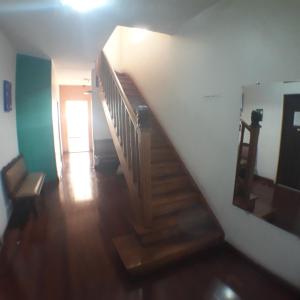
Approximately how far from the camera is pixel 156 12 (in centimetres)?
216

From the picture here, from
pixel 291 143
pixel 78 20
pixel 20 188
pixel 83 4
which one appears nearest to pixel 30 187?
pixel 20 188

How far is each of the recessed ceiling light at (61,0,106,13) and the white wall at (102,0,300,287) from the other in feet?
4.00

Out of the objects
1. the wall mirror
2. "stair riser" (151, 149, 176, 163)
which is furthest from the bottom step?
"stair riser" (151, 149, 176, 163)

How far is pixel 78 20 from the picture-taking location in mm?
2256

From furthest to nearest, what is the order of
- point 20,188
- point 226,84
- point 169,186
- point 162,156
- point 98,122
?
point 98,122 → point 162,156 → point 20,188 → point 169,186 → point 226,84

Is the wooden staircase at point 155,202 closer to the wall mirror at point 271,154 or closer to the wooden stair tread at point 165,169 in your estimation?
the wooden stair tread at point 165,169

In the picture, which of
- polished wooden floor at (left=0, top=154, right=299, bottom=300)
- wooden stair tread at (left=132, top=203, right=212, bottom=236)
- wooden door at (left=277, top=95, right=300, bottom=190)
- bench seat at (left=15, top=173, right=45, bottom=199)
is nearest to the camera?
wooden door at (left=277, top=95, right=300, bottom=190)

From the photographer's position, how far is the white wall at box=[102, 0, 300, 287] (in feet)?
5.49

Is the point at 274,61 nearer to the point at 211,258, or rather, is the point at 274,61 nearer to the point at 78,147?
the point at 211,258

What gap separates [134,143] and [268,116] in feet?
4.46

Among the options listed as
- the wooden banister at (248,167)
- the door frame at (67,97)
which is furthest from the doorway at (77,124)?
the wooden banister at (248,167)

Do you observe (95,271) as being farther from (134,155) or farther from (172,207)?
(134,155)

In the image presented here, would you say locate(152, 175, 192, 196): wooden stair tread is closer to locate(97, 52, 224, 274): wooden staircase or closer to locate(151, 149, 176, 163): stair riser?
locate(97, 52, 224, 274): wooden staircase

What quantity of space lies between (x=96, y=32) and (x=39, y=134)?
234cm
